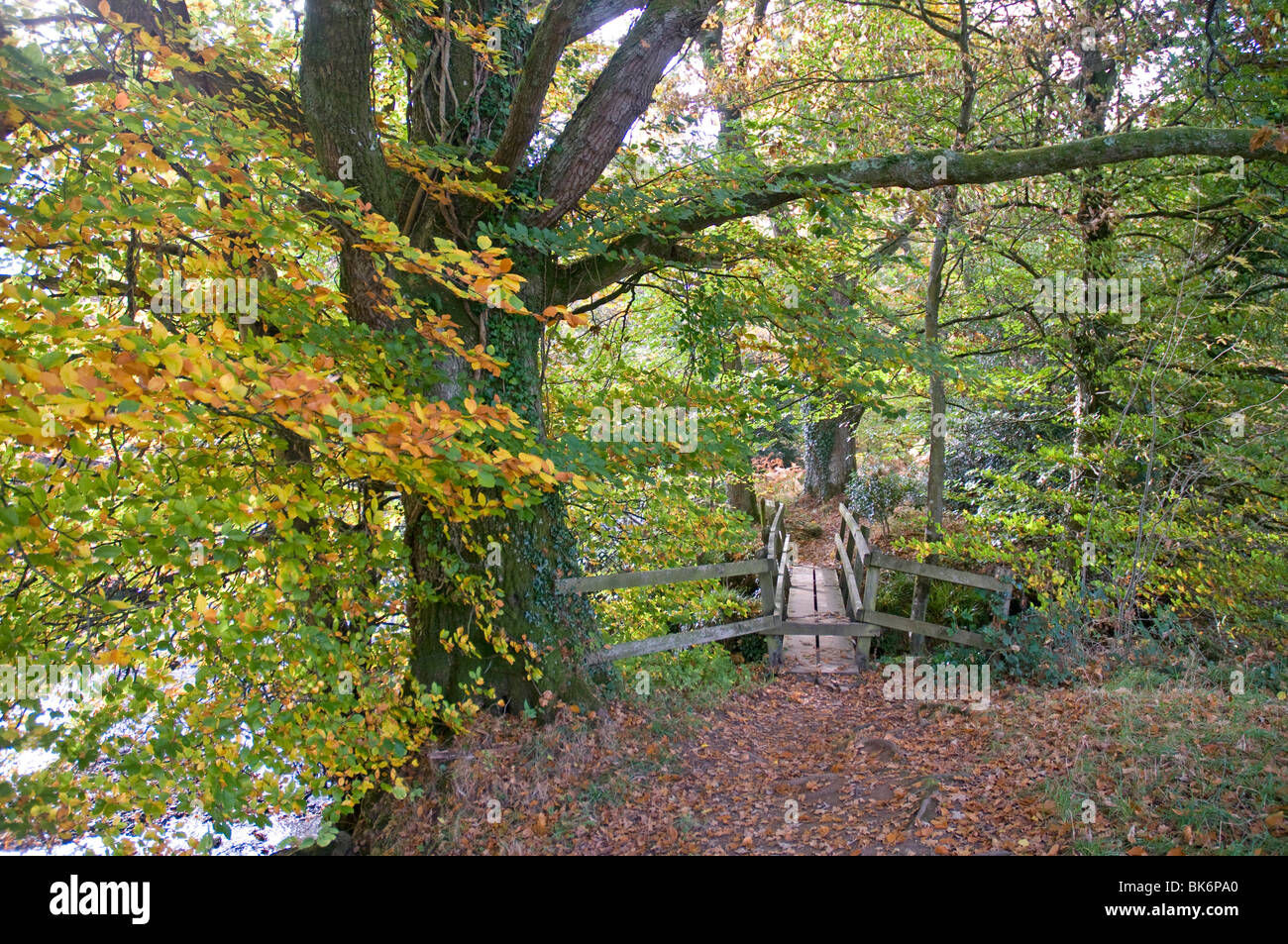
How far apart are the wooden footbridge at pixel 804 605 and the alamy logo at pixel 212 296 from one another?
309cm

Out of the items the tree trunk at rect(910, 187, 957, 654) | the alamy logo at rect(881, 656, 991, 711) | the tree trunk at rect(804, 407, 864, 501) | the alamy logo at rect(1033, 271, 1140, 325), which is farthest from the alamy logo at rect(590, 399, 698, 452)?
the tree trunk at rect(804, 407, 864, 501)

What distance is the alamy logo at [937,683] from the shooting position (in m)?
6.79

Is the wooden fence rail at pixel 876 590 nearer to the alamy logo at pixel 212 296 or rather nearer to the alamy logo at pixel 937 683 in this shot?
the alamy logo at pixel 937 683

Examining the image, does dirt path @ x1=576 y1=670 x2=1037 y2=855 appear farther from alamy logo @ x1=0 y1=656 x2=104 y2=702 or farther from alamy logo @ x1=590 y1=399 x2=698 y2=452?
alamy logo @ x1=0 y1=656 x2=104 y2=702

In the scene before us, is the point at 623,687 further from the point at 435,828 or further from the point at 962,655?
the point at 962,655

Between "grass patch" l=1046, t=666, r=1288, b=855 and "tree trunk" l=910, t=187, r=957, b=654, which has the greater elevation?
"tree trunk" l=910, t=187, r=957, b=654

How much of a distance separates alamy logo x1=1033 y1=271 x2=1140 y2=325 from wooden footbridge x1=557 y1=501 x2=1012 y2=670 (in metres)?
3.22

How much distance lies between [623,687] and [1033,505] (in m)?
6.22

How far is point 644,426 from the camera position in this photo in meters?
6.03

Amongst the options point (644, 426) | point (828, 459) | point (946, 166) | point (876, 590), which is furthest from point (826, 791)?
point (828, 459)

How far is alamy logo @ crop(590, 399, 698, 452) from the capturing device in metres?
5.73
